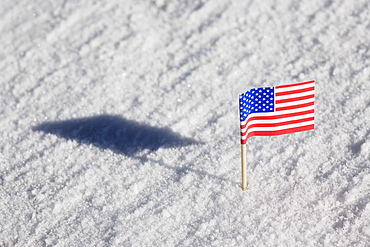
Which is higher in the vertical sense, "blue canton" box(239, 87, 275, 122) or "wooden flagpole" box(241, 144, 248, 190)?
"blue canton" box(239, 87, 275, 122)

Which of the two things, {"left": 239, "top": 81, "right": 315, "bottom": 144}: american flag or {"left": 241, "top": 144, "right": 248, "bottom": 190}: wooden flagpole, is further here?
{"left": 241, "top": 144, "right": 248, "bottom": 190}: wooden flagpole

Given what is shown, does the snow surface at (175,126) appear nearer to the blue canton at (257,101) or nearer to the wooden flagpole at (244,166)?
the wooden flagpole at (244,166)

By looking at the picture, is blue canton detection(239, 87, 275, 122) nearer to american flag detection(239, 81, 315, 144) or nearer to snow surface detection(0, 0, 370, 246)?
american flag detection(239, 81, 315, 144)

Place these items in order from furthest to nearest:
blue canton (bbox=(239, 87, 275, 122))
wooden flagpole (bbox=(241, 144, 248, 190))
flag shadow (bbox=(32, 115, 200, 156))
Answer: flag shadow (bbox=(32, 115, 200, 156)) < wooden flagpole (bbox=(241, 144, 248, 190)) < blue canton (bbox=(239, 87, 275, 122))

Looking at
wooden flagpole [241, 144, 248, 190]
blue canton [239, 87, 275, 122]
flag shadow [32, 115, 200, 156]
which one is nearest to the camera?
blue canton [239, 87, 275, 122]

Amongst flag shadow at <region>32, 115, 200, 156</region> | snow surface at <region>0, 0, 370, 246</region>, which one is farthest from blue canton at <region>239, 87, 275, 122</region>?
flag shadow at <region>32, 115, 200, 156</region>

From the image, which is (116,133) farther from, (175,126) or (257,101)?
(257,101)

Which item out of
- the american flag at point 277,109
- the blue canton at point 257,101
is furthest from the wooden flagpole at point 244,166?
the blue canton at point 257,101
